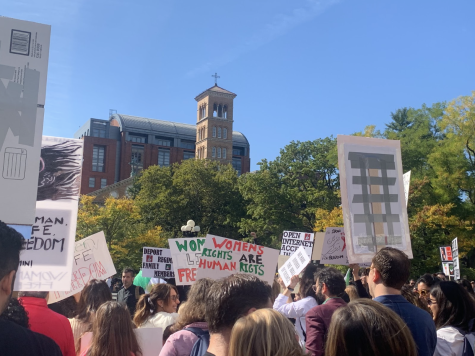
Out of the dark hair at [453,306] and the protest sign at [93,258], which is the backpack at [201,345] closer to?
the dark hair at [453,306]

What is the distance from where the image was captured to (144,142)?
98.8 meters

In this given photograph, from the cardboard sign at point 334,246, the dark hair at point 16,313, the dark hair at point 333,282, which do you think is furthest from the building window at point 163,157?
the dark hair at point 16,313

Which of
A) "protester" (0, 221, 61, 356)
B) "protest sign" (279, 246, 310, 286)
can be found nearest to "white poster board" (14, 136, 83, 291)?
"protester" (0, 221, 61, 356)

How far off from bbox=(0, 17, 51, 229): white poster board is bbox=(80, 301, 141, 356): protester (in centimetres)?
93

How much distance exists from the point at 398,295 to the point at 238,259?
316 cm

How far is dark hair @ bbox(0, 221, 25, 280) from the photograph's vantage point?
75.4 inches

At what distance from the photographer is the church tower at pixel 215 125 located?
93.1 m

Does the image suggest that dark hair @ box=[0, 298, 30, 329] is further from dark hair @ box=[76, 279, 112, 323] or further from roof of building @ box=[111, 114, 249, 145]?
roof of building @ box=[111, 114, 249, 145]

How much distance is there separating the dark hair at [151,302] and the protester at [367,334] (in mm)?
3288

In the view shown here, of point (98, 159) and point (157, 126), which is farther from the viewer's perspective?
point (157, 126)

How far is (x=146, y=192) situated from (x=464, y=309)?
51.2 metres

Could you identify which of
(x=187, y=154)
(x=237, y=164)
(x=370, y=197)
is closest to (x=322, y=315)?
(x=370, y=197)

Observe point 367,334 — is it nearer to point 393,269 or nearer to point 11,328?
point 11,328

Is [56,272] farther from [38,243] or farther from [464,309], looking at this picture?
[464,309]
